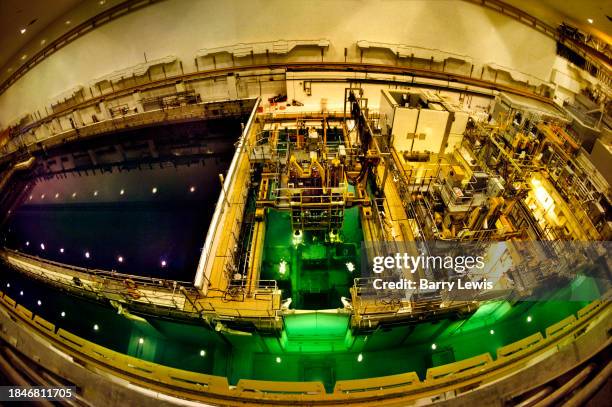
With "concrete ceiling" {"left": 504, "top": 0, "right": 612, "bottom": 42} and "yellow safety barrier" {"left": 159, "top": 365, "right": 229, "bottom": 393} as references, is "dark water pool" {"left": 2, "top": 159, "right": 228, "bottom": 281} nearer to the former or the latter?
"yellow safety barrier" {"left": 159, "top": 365, "right": 229, "bottom": 393}

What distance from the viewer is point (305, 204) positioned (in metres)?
9.03

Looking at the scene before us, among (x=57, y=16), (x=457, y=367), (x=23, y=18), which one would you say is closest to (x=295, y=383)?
(x=457, y=367)

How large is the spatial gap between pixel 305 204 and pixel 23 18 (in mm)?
12933

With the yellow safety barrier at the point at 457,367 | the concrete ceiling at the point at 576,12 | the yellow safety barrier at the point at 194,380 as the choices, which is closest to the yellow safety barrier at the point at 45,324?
the yellow safety barrier at the point at 194,380

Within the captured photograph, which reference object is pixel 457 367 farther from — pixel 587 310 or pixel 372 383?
pixel 587 310

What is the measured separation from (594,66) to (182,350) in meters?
20.8

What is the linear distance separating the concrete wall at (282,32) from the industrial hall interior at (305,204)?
0.33ft

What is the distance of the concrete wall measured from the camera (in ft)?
48.0

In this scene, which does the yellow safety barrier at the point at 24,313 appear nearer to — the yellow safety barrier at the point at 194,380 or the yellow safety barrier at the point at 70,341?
the yellow safety barrier at the point at 70,341

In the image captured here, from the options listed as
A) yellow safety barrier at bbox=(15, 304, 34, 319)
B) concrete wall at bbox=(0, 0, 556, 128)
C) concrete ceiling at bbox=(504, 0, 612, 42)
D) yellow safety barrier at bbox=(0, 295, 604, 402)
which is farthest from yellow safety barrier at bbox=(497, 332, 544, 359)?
concrete wall at bbox=(0, 0, 556, 128)

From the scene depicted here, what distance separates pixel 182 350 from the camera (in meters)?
7.87

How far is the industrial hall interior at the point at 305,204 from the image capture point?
15.5ft

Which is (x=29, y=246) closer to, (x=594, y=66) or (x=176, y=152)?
(x=176, y=152)

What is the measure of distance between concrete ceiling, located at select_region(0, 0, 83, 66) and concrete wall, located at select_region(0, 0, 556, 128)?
2.24 meters
